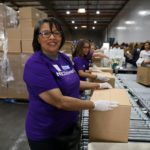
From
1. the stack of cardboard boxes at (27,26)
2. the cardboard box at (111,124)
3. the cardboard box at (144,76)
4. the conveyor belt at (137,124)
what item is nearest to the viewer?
the cardboard box at (111,124)

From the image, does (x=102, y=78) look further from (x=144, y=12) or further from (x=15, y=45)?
(x=144, y=12)

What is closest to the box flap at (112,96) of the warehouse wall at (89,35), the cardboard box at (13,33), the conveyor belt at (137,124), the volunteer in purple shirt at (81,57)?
the conveyor belt at (137,124)

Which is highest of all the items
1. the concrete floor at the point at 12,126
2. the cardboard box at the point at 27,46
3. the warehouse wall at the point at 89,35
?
the warehouse wall at the point at 89,35

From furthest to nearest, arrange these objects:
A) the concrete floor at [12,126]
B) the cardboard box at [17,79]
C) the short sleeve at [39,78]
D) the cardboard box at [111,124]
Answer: the cardboard box at [17,79]
the concrete floor at [12,126]
the cardboard box at [111,124]
the short sleeve at [39,78]

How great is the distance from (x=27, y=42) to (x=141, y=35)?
5441mm

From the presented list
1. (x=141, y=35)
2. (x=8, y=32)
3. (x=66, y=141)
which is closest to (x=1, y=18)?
(x=8, y=32)

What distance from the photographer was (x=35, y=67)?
1156 mm

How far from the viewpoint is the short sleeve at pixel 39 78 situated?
1.13 m

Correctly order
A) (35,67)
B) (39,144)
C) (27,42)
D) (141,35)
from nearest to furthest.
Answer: (35,67) < (39,144) < (27,42) < (141,35)

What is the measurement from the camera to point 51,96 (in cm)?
113

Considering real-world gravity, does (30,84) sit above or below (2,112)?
above

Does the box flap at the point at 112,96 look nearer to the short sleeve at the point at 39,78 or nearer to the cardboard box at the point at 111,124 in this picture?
the cardboard box at the point at 111,124

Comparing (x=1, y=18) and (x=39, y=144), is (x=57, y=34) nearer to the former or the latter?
(x=39, y=144)

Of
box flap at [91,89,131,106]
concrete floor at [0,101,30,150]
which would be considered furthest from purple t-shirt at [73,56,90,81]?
concrete floor at [0,101,30,150]
